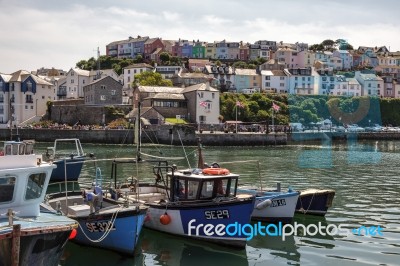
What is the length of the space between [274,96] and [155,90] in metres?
28.9

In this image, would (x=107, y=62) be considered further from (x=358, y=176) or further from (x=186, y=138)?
(x=358, y=176)

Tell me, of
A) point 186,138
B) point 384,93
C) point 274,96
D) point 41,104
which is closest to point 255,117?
point 274,96

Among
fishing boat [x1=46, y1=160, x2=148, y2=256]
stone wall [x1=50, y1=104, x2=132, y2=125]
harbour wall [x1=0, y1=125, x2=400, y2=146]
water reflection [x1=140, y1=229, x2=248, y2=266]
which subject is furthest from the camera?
stone wall [x1=50, y1=104, x2=132, y2=125]

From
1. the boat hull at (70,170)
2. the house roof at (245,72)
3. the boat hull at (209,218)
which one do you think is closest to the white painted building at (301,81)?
the house roof at (245,72)

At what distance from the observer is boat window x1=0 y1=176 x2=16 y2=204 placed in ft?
40.6

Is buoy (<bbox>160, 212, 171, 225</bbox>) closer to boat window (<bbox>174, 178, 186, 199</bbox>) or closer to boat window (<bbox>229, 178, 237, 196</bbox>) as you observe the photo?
boat window (<bbox>174, 178, 186, 199</bbox>)

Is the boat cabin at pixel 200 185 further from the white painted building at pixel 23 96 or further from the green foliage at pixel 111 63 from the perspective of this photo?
the green foliage at pixel 111 63

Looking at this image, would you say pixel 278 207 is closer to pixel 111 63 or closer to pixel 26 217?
pixel 26 217

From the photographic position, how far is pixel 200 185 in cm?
1673

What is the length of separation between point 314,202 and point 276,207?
2417 mm

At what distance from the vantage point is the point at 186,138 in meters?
69.6

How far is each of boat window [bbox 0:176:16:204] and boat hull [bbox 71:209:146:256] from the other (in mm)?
3404

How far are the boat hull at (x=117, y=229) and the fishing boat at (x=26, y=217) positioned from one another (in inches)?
72.5

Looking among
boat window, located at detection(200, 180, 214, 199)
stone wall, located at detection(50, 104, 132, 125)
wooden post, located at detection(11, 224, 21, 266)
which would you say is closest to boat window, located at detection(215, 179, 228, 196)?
boat window, located at detection(200, 180, 214, 199)
